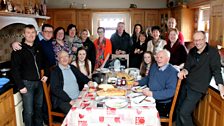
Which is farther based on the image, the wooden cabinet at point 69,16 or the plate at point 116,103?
the wooden cabinet at point 69,16

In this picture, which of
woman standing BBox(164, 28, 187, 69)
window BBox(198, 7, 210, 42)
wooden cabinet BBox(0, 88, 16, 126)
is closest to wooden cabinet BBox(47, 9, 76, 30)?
window BBox(198, 7, 210, 42)

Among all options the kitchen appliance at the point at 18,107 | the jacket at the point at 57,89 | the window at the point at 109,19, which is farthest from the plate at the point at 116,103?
the window at the point at 109,19

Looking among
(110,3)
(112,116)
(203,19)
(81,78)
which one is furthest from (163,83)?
(110,3)

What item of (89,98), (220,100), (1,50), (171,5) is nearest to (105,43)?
(1,50)

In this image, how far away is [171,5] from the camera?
230 inches

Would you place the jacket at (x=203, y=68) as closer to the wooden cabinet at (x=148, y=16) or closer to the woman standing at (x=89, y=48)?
the woman standing at (x=89, y=48)

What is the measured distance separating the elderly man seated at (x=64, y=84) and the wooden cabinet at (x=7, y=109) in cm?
43

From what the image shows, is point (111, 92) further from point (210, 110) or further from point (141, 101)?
point (210, 110)

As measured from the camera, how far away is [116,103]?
1920 mm

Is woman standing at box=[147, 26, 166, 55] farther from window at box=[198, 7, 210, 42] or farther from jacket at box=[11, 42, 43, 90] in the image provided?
jacket at box=[11, 42, 43, 90]

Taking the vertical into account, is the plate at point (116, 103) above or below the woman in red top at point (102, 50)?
below

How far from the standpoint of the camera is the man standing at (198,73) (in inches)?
88.9

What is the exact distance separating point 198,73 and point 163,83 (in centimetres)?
38

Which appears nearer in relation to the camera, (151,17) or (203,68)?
(203,68)
